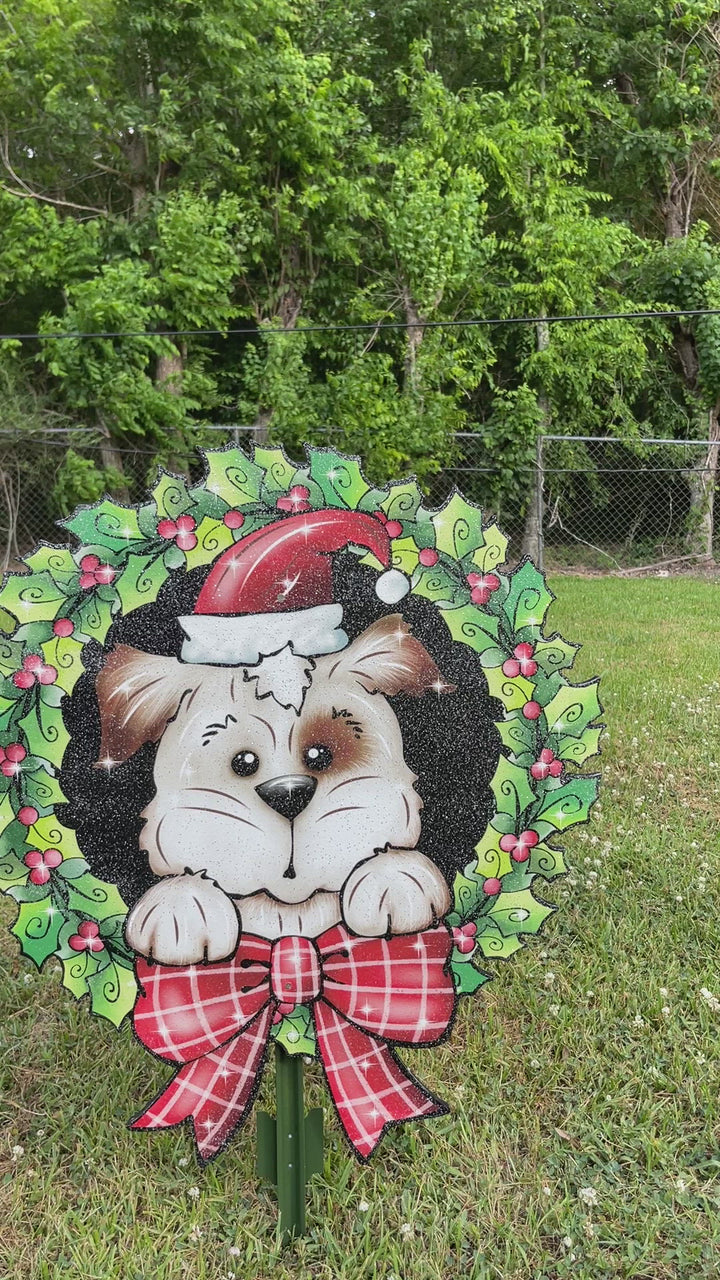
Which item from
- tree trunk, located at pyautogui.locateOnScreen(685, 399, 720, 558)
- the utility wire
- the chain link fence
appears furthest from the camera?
tree trunk, located at pyautogui.locateOnScreen(685, 399, 720, 558)

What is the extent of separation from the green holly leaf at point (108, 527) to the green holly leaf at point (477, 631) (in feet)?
1.93

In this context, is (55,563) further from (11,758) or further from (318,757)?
(318,757)

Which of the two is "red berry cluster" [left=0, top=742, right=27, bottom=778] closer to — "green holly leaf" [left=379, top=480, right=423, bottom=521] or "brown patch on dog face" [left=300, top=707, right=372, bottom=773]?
"brown patch on dog face" [left=300, top=707, right=372, bottom=773]

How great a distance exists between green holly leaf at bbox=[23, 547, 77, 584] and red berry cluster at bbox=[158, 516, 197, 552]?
17 centimetres

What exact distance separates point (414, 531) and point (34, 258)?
26.0 feet

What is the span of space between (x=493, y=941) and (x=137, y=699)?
809 millimetres

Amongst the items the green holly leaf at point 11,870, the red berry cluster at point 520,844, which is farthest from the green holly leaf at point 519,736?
the green holly leaf at point 11,870

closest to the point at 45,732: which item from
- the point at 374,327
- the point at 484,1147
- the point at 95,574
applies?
the point at 95,574

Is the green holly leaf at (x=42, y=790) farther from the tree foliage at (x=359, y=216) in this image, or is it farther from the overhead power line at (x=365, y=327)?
the tree foliage at (x=359, y=216)

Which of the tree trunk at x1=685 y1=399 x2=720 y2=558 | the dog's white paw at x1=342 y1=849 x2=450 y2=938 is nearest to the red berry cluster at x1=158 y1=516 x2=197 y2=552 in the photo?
the dog's white paw at x1=342 y1=849 x2=450 y2=938

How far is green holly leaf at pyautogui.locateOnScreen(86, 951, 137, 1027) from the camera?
1579 millimetres

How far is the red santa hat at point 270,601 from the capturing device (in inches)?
61.7

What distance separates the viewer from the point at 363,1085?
1621 millimetres

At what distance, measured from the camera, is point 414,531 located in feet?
5.39
